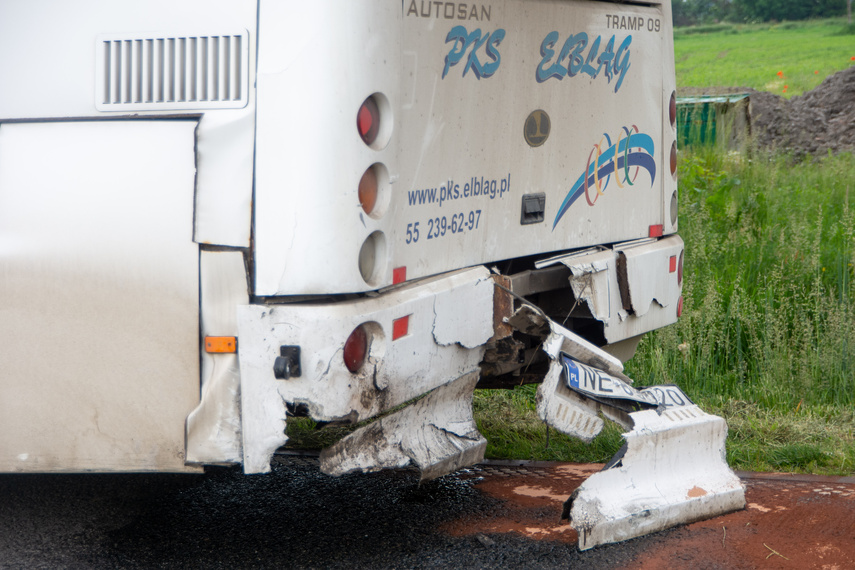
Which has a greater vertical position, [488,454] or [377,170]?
[377,170]

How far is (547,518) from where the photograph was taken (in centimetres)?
374

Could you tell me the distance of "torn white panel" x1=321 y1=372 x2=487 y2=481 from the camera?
319cm

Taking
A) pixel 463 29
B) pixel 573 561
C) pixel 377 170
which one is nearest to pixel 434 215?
pixel 377 170

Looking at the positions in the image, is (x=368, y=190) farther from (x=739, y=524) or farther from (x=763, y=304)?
(x=763, y=304)

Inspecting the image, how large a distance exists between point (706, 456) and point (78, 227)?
249 centimetres

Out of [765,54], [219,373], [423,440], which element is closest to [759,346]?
[423,440]

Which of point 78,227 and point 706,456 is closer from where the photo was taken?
point 78,227

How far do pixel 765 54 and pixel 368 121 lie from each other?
1139 inches

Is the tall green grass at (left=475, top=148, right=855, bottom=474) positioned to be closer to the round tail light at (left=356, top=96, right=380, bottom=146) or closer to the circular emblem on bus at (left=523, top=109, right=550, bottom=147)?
the circular emblem on bus at (left=523, top=109, right=550, bottom=147)

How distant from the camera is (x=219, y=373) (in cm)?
289

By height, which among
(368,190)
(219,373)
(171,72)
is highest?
(171,72)

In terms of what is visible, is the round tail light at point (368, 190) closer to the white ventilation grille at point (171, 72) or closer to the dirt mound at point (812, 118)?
the white ventilation grille at point (171, 72)

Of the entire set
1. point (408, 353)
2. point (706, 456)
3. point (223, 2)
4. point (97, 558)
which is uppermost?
point (223, 2)

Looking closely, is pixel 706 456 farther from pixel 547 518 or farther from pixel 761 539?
pixel 547 518
